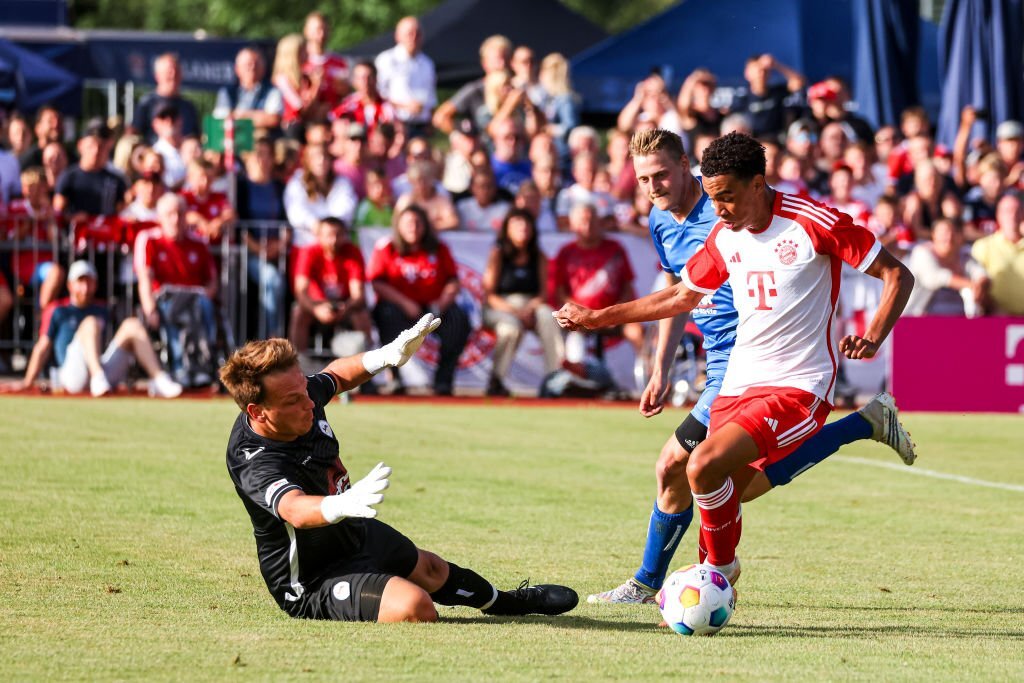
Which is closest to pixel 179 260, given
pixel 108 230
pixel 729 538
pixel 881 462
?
pixel 108 230

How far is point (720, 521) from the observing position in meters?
7.20

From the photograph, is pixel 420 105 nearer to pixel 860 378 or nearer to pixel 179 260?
pixel 179 260

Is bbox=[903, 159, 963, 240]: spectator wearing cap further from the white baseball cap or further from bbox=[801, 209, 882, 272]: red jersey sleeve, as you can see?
bbox=[801, 209, 882, 272]: red jersey sleeve

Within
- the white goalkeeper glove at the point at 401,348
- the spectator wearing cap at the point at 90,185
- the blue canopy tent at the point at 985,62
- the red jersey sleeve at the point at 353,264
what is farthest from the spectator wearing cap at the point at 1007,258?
the white goalkeeper glove at the point at 401,348

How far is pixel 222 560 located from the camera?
8477 millimetres

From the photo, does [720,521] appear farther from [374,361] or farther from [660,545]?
[374,361]

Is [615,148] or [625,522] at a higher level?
[615,148]

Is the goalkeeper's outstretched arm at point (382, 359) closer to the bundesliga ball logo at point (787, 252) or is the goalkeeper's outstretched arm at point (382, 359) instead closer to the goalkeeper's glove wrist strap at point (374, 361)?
the goalkeeper's glove wrist strap at point (374, 361)

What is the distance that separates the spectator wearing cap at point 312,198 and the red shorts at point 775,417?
1091 centimetres

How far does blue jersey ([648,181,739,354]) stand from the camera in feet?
26.6

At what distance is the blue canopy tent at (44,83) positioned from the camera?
74.5 feet

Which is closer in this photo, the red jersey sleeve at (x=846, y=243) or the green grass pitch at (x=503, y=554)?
the green grass pitch at (x=503, y=554)

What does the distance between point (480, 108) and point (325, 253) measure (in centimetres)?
407

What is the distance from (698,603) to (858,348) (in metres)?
1.25
